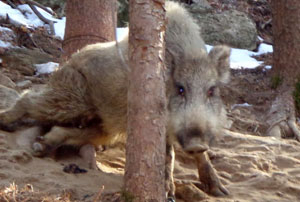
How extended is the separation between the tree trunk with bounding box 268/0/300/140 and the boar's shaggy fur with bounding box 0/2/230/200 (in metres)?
3.26

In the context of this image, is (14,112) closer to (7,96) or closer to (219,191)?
(7,96)

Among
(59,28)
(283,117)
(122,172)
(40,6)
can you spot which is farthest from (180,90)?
(40,6)

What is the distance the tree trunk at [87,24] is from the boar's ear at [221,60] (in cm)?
257

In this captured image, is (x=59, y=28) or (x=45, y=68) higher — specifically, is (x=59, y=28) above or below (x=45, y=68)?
above

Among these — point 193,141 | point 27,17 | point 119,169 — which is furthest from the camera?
point 27,17

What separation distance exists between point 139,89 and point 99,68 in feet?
6.52

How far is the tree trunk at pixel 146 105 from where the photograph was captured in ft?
10.9

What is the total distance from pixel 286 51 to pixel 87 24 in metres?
3.48

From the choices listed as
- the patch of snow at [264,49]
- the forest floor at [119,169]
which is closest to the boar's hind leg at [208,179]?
the forest floor at [119,169]

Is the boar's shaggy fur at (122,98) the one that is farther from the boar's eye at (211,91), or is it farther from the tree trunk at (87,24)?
the tree trunk at (87,24)

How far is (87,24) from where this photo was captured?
7078 mm

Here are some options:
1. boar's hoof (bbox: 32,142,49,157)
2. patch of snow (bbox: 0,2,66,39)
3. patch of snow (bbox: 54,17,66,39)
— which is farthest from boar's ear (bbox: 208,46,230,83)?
patch of snow (bbox: 54,17,66,39)

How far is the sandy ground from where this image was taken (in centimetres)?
401

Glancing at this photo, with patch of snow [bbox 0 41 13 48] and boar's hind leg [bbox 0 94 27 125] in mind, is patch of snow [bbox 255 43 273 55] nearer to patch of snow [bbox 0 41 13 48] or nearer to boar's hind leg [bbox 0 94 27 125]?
patch of snow [bbox 0 41 13 48]
